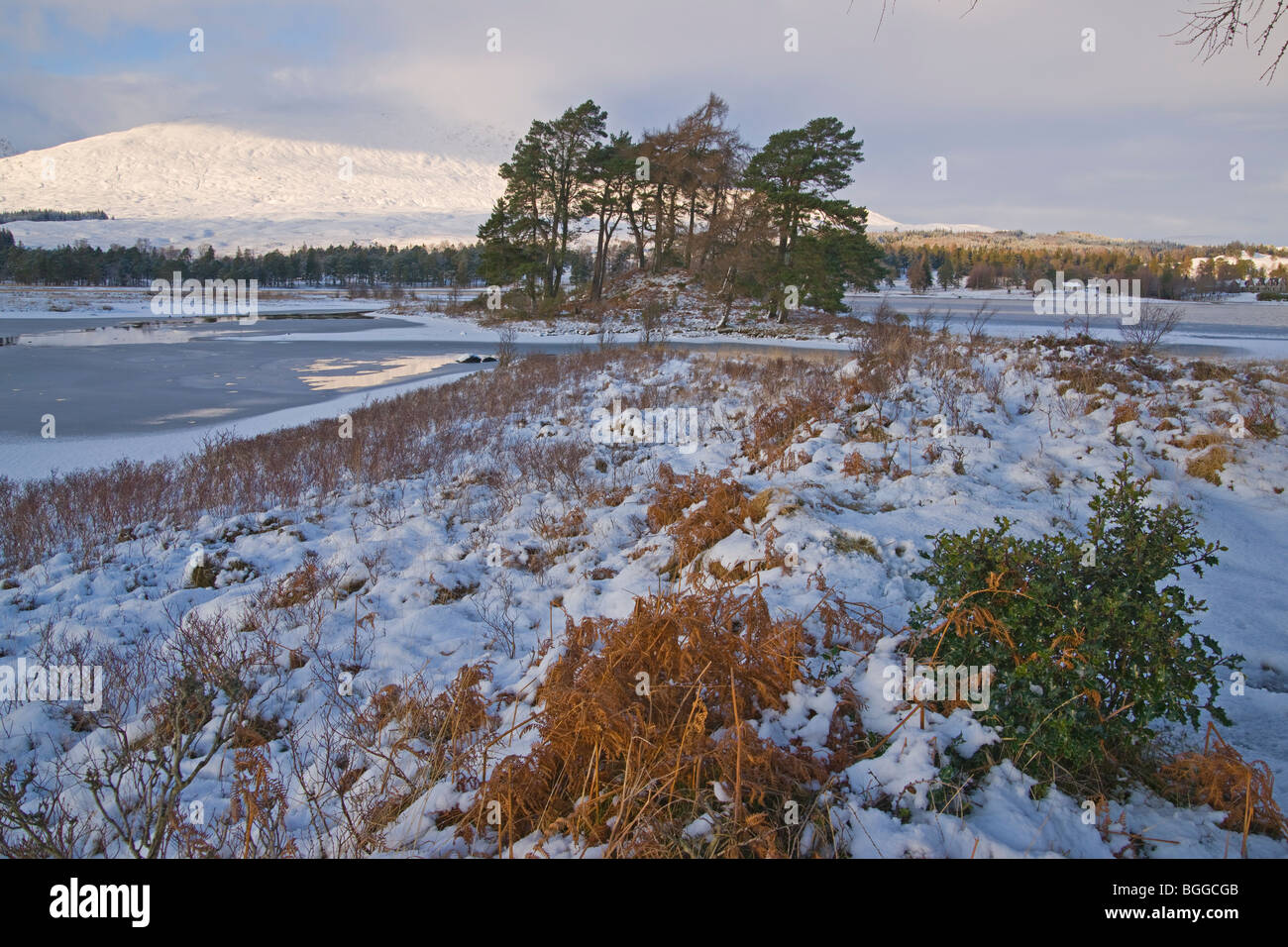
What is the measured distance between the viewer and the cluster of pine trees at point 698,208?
3497cm

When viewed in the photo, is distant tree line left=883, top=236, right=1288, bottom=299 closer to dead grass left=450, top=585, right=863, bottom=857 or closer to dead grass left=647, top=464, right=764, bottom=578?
dead grass left=647, top=464, right=764, bottom=578

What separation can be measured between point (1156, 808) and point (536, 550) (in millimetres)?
5074

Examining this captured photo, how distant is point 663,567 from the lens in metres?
5.68

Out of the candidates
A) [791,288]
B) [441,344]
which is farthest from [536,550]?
[791,288]

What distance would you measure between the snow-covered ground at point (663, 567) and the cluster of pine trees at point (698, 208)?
86.9ft

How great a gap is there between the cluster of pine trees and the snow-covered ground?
26.5 meters

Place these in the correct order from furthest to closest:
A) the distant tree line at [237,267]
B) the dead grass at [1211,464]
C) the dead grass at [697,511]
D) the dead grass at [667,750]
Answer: the distant tree line at [237,267] → the dead grass at [1211,464] → the dead grass at [697,511] → the dead grass at [667,750]

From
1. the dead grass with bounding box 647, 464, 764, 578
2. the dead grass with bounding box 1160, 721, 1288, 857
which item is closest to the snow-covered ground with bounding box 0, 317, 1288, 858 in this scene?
the dead grass with bounding box 1160, 721, 1288, 857

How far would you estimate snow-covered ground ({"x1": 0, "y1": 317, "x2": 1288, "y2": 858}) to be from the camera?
279 centimetres

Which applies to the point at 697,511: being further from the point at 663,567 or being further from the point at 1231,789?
the point at 1231,789

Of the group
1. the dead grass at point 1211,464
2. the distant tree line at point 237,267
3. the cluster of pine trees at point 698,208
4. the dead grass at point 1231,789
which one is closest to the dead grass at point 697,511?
the dead grass at point 1231,789

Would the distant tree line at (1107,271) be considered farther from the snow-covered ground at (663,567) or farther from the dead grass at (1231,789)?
the dead grass at (1231,789)
